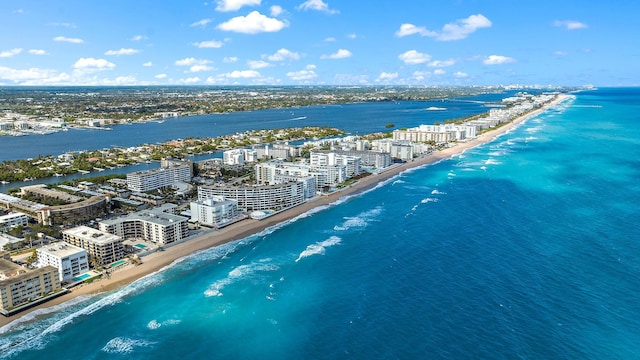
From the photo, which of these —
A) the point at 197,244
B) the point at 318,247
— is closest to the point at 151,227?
the point at 197,244

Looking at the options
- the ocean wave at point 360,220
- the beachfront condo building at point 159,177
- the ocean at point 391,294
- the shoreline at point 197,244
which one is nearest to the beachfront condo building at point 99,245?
the shoreline at point 197,244

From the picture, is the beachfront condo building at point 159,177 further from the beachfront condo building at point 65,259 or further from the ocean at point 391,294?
the beachfront condo building at point 65,259

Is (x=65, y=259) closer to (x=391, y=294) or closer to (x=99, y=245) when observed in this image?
(x=99, y=245)

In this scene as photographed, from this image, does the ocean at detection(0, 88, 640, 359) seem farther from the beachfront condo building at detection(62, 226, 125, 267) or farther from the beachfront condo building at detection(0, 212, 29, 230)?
the beachfront condo building at detection(0, 212, 29, 230)

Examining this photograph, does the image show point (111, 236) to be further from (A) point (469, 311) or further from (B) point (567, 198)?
(B) point (567, 198)

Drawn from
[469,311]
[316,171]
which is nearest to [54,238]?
[316,171]

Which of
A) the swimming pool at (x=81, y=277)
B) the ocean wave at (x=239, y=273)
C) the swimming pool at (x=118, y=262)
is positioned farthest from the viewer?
the swimming pool at (x=118, y=262)

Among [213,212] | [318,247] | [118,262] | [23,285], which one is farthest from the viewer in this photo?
[213,212]

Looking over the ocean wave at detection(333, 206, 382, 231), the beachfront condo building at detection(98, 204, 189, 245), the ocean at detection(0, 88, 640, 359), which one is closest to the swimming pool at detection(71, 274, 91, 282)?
the ocean at detection(0, 88, 640, 359)
